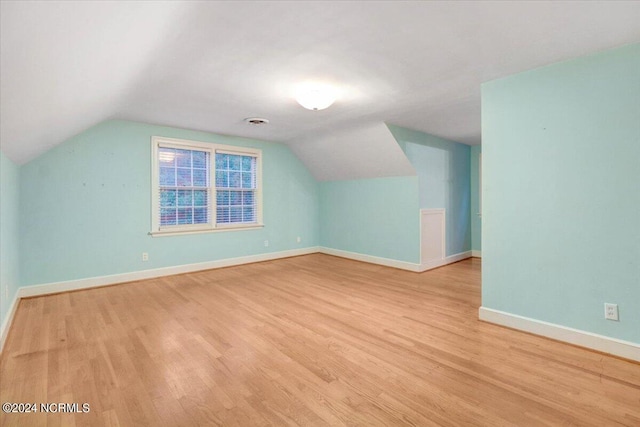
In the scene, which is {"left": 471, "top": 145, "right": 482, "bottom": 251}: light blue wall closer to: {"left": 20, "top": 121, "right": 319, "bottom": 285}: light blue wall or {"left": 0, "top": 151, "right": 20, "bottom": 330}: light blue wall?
{"left": 20, "top": 121, "right": 319, "bottom": 285}: light blue wall

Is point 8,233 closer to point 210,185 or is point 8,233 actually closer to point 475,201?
point 210,185

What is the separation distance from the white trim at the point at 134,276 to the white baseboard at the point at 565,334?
12.7 feet

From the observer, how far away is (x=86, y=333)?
2.54m

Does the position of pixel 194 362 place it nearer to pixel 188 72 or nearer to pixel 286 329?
pixel 286 329

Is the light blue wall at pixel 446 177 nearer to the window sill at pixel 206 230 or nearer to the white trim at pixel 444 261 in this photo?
the white trim at pixel 444 261

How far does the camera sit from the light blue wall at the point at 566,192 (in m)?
2.09

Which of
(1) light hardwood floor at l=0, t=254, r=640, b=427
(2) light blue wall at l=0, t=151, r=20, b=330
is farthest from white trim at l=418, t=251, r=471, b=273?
(2) light blue wall at l=0, t=151, r=20, b=330

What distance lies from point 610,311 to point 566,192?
927mm

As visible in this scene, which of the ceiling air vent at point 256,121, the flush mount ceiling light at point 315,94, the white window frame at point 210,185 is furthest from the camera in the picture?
the white window frame at point 210,185

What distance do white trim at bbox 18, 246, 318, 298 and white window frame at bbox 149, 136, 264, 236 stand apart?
55cm

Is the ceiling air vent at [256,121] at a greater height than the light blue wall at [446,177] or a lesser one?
greater

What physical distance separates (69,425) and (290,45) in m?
2.59

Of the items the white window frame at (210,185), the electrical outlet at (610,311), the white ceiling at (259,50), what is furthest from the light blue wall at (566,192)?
the white window frame at (210,185)

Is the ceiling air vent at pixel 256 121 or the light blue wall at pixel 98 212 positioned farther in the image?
the ceiling air vent at pixel 256 121
